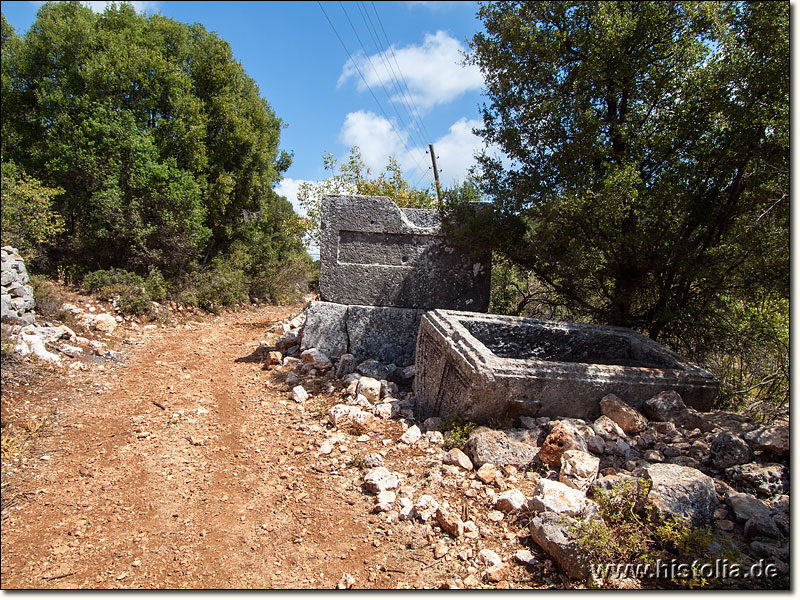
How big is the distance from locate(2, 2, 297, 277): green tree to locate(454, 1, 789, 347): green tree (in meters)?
5.48

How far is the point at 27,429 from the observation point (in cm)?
236

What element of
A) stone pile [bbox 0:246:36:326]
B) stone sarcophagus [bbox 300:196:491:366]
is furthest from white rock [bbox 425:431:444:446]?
stone pile [bbox 0:246:36:326]

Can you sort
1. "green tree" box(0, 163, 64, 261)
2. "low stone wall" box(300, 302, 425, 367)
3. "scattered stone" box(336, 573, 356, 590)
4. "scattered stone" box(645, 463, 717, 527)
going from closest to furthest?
1. "scattered stone" box(336, 573, 356, 590)
2. "scattered stone" box(645, 463, 717, 527)
3. "low stone wall" box(300, 302, 425, 367)
4. "green tree" box(0, 163, 64, 261)

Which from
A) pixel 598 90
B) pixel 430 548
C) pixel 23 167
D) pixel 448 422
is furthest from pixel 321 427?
pixel 23 167

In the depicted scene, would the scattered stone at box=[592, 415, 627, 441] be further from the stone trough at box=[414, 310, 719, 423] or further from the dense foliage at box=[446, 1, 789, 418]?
the dense foliage at box=[446, 1, 789, 418]

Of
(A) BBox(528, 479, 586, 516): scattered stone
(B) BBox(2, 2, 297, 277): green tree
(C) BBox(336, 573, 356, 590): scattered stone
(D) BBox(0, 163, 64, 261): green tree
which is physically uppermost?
(B) BBox(2, 2, 297, 277): green tree

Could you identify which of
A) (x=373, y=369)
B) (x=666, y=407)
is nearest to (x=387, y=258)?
(x=373, y=369)

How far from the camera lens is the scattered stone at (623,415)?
10.5ft

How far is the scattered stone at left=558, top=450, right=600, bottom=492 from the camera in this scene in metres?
2.62

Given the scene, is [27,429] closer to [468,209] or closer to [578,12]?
[468,209]

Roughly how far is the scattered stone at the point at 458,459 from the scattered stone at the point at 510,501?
0.40 metres

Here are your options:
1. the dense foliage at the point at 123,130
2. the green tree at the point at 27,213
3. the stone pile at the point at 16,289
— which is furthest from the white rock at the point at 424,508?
the dense foliage at the point at 123,130

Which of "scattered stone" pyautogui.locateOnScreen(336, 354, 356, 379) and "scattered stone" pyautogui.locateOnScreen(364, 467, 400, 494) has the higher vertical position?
"scattered stone" pyautogui.locateOnScreen(336, 354, 356, 379)

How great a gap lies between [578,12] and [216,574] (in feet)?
16.9
